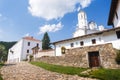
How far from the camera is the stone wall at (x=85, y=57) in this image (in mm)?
16844

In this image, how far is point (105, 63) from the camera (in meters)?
17.0

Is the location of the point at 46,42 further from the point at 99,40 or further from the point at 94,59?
the point at 94,59

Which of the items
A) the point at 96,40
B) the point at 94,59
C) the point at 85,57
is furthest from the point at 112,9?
the point at 85,57

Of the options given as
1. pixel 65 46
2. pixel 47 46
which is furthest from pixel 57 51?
pixel 47 46

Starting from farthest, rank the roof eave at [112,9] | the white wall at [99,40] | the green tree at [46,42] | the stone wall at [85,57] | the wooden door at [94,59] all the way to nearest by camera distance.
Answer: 1. the green tree at [46,42]
2. the roof eave at [112,9]
3. the white wall at [99,40]
4. the wooden door at [94,59]
5. the stone wall at [85,57]

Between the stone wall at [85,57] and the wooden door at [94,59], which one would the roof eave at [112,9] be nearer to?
the stone wall at [85,57]

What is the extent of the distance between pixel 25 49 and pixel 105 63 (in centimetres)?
3855

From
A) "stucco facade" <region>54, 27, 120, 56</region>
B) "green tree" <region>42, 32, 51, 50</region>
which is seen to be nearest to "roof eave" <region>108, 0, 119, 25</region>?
"stucco facade" <region>54, 27, 120, 56</region>

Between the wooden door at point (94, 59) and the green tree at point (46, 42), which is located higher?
the green tree at point (46, 42)

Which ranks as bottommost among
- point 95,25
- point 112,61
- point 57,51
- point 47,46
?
point 112,61

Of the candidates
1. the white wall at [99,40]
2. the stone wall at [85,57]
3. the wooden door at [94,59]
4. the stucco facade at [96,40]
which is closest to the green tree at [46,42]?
the stucco facade at [96,40]

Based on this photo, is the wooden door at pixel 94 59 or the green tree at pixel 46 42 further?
the green tree at pixel 46 42

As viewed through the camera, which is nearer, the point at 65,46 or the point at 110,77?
the point at 110,77

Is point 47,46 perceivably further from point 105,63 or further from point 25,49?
point 105,63
